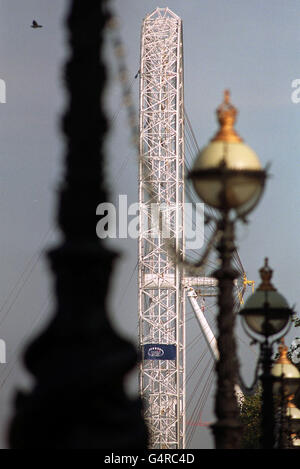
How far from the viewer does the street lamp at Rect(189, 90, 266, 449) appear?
18.5 feet

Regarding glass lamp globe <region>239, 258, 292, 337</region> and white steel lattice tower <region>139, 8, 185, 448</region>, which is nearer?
glass lamp globe <region>239, 258, 292, 337</region>

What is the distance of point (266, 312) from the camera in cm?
813

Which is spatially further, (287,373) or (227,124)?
(287,373)

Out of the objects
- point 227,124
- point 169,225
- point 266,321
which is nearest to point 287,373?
point 266,321

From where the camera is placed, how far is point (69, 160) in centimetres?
362

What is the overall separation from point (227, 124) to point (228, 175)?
42cm

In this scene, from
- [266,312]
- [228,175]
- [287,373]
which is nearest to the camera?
[228,175]

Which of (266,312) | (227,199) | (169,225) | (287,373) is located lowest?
(227,199)

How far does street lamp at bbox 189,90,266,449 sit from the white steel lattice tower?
3666 cm

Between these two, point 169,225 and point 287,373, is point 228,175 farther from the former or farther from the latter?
point 169,225

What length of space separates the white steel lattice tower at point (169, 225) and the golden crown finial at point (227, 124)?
119 ft

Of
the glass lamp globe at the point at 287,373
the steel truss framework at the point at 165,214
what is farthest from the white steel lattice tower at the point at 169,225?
the glass lamp globe at the point at 287,373

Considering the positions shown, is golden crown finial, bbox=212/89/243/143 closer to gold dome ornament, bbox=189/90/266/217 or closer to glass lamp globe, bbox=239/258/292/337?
gold dome ornament, bbox=189/90/266/217

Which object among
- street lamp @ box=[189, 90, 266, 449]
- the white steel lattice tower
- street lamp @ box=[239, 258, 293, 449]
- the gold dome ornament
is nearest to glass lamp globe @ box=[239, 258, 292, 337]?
street lamp @ box=[239, 258, 293, 449]
